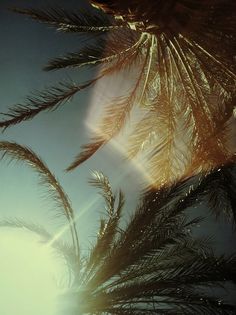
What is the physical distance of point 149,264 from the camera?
7.23 meters

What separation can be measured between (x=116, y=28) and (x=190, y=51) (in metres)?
1.17

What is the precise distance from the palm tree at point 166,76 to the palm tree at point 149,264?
1.80 feet

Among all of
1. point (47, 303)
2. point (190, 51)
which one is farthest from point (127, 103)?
point (47, 303)

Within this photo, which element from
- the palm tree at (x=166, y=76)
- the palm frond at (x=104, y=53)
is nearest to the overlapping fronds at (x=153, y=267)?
the palm tree at (x=166, y=76)

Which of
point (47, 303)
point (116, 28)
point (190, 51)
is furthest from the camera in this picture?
point (47, 303)

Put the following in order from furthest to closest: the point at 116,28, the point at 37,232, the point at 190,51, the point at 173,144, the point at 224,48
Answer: the point at 37,232
the point at 173,144
the point at 116,28
the point at 190,51
the point at 224,48

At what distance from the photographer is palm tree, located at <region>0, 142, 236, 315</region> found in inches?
267

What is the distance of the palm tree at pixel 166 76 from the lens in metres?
4.93

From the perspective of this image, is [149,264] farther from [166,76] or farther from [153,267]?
[166,76]

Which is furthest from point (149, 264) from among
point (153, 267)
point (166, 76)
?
point (166, 76)

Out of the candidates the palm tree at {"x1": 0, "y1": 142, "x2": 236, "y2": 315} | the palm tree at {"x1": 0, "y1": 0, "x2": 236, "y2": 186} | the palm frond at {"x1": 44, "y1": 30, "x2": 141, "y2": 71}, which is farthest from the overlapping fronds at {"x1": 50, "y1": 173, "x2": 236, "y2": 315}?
the palm frond at {"x1": 44, "y1": 30, "x2": 141, "y2": 71}

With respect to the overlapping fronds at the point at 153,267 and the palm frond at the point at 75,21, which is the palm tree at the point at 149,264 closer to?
the overlapping fronds at the point at 153,267

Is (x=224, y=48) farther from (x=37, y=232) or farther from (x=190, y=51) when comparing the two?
(x=37, y=232)

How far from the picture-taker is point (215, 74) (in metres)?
6.18
